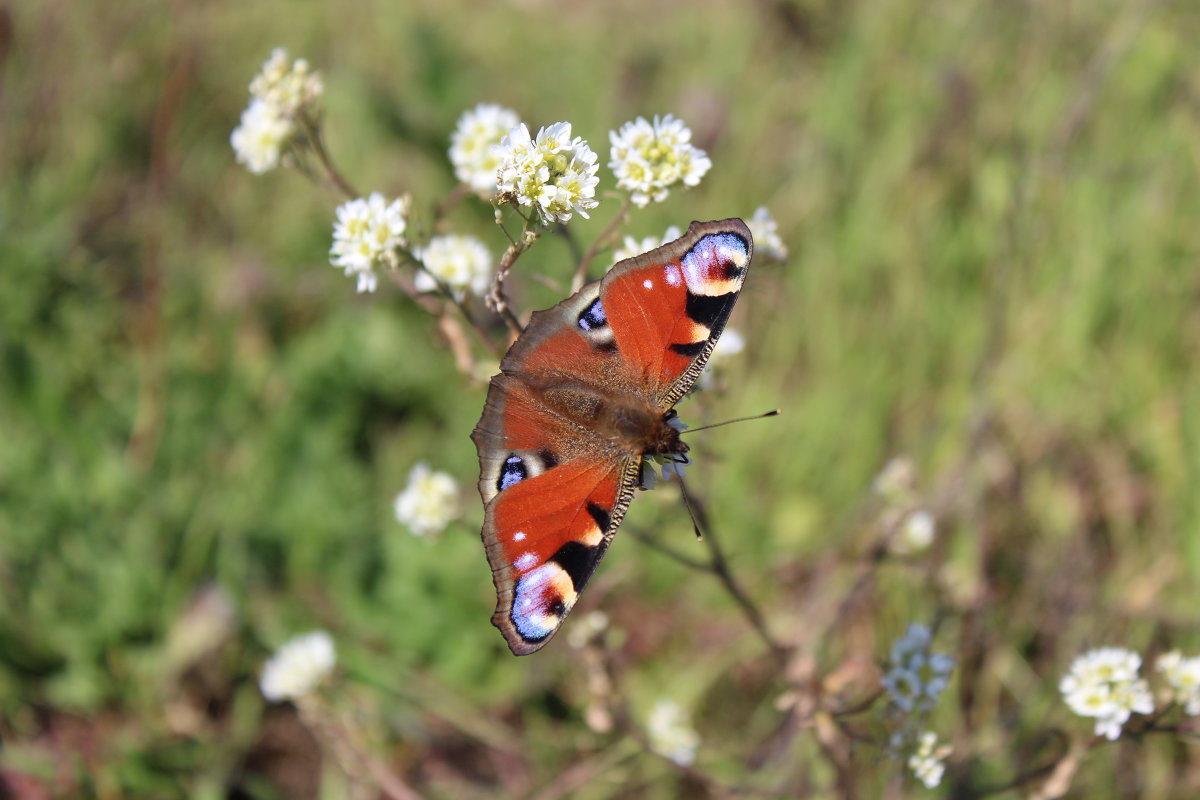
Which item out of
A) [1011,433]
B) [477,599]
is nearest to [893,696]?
[477,599]

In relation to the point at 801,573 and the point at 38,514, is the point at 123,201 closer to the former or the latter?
the point at 38,514

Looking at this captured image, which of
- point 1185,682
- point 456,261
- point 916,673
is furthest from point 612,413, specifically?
point 1185,682

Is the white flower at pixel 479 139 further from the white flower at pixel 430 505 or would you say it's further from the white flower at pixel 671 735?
the white flower at pixel 671 735

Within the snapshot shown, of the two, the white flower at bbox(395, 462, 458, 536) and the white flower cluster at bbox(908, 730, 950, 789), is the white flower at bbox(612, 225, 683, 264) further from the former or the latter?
the white flower cluster at bbox(908, 730, 950, 789)

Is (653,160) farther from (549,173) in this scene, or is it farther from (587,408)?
(587,408)

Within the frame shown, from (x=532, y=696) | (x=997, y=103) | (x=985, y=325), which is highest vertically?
(x=997, y=103)

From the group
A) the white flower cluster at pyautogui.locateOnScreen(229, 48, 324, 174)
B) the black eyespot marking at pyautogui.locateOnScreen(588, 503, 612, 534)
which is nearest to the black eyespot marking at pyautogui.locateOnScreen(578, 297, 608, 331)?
the black eyespot marking at pyautogui.locateOnScreen(588, 503, 612, 534)
